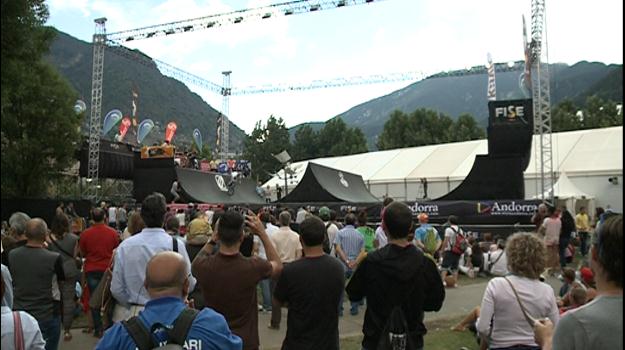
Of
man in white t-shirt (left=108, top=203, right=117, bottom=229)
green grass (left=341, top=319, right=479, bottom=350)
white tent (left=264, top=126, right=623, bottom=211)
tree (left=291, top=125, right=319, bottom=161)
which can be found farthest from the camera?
tree (left=291, top=125, right=319, bottom=161)

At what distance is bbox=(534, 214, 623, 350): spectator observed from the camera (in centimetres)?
167

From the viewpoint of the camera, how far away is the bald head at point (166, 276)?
207cm

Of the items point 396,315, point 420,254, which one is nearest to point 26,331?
point 396,315

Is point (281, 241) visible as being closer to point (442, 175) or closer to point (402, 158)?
point (442, 175)

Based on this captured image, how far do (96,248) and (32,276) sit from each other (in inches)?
58.9

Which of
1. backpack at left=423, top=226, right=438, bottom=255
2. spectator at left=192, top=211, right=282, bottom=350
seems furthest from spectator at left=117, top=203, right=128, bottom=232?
spectator at left=192, top=211, right=282, bottom=350

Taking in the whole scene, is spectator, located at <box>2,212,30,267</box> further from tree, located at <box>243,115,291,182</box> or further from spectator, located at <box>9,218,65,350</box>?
tree, located at <box>243,115,291,182</box>

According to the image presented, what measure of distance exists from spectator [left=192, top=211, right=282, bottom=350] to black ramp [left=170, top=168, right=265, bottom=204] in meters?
20.5

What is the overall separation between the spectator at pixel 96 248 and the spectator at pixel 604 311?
510cm

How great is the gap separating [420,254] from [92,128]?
2605 centimetres

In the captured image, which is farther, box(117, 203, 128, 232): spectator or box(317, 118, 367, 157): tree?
box(317, 118, 367, 157): tree

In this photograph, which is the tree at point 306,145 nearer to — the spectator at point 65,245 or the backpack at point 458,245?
the backpack at point 458,245

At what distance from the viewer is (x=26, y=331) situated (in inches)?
94.8

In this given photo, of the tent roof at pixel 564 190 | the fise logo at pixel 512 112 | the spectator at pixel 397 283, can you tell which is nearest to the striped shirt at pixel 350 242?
the spectator at pixel 397 283
